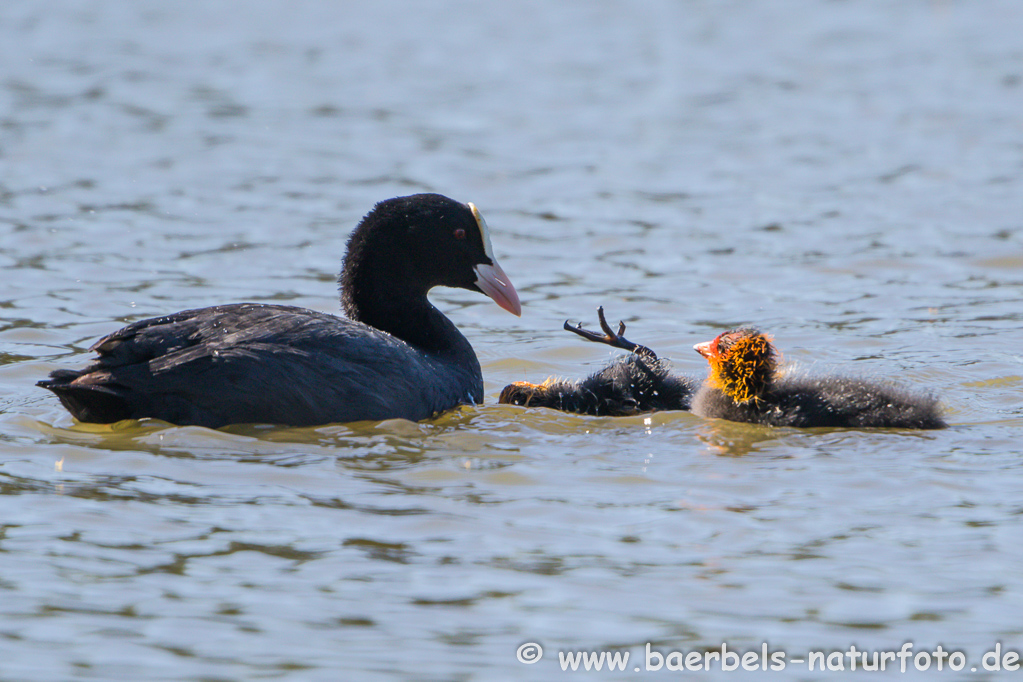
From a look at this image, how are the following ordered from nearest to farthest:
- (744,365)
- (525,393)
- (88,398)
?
(88,398), (744,365), (525,393)

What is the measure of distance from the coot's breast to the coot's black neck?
69cm

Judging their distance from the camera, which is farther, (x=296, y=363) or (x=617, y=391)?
(x=617, y=391)

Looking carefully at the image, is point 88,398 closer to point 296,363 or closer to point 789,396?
point 296,363

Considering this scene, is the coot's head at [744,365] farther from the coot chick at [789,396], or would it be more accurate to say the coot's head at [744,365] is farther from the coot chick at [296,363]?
the coot chick at [296,363]

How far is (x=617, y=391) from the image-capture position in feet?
22.6

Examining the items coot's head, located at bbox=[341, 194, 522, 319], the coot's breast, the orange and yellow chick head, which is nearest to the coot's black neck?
coot's head, located at bbox=[341, 194, 522, 319]

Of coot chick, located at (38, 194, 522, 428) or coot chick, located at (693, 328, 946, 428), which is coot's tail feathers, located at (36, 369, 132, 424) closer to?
coot chick, located at (38, 194, 522, 428)

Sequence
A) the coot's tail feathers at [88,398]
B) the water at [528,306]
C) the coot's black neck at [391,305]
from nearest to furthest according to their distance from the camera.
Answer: the water at [528,306] < the coot's tail feathers at [88,398] < the coot's black neck at [391,305]

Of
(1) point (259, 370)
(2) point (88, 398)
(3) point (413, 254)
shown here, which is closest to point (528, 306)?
(3) point (413, 254)

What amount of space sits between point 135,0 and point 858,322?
1631 cm

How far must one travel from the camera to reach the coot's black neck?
7.40m

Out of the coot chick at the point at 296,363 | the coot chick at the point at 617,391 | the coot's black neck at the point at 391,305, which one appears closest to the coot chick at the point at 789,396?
the coot chick at the point at 617,391

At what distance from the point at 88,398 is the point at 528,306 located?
423 cm

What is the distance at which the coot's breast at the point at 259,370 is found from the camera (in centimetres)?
610
